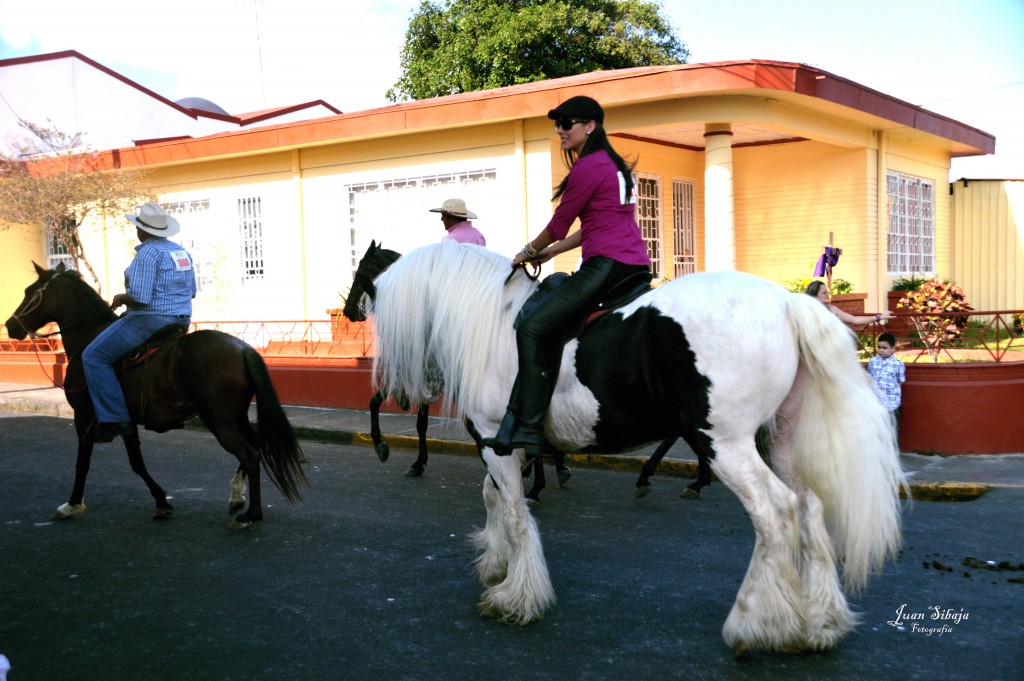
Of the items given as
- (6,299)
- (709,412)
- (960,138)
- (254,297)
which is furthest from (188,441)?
(960,138)

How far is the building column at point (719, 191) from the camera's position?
11539 mm

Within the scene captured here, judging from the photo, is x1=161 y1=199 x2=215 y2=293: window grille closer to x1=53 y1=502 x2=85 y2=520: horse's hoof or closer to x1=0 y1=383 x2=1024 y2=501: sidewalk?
x1=0 y1=383 x2=1024 y2=501: sidewalk

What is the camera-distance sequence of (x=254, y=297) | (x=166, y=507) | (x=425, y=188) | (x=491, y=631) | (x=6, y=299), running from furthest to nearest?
1. (x=6, y=299)
2. (x=254, y=297)
3. (x=425, y=188)
4. (x=166, y=507)
5. (x=491, y=631)

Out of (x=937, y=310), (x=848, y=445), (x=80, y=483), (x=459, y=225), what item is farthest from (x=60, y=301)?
(x=937, y=310)

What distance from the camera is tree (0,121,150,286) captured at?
48.1ft

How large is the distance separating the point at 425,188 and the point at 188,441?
5183mm

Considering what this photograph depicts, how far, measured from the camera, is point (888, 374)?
26.8 ft

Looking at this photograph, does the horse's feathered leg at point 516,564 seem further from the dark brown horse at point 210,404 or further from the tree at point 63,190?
the tree at point 63,190

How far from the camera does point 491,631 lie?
4254 mm

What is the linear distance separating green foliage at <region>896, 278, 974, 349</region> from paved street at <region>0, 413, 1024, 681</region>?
270cm

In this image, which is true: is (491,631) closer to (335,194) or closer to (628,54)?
(335,194)

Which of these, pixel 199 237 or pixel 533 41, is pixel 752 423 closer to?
pixel 199 237

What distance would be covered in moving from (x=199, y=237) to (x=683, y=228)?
8.43 metres

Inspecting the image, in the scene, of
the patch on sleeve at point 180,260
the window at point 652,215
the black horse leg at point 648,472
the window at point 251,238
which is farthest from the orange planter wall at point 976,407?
the window at point 251,238
